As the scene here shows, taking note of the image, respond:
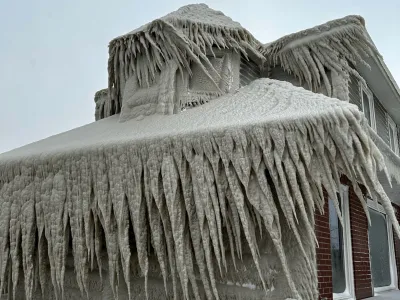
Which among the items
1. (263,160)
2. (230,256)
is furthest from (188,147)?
(230,256)

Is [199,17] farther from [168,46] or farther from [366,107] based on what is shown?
[366,107]

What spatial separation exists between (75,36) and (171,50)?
23776mm

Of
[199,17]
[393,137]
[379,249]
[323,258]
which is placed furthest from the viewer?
[393,137]

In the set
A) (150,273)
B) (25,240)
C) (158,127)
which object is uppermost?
(158,127)

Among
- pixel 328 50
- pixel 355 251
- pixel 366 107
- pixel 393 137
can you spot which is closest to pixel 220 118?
pixel 328 50

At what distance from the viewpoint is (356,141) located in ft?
11.7

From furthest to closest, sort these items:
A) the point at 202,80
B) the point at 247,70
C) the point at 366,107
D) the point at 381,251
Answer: the point at 366,107, the point at 381,251, the point at 247,70, the point at 202,80

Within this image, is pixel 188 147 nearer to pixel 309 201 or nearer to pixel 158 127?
pixel 158 127

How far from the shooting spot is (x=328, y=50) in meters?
6.48

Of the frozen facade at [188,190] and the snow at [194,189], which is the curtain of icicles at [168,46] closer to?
the frozen facade at [188,190]

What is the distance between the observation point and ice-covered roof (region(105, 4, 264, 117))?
19.1ft

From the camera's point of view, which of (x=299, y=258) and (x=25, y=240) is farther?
(x=25, y=240)

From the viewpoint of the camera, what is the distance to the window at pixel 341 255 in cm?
625

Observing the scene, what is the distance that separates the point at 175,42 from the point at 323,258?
135 inches
